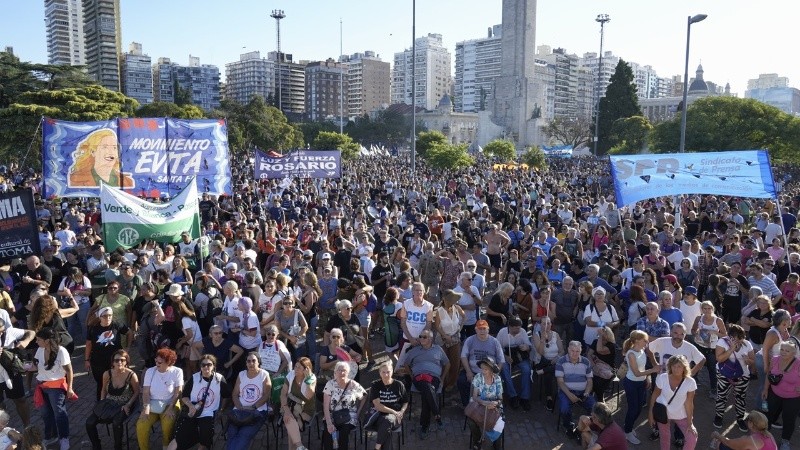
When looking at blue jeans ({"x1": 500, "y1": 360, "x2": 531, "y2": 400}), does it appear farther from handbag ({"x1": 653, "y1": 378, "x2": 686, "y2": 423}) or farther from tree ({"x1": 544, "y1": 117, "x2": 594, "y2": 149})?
tree ({"x1": 544, "y1": 117, "x2": 594, "y2": 149})

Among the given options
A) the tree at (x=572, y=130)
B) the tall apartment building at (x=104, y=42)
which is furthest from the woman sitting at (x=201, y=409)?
the tall apartment building at (x=104, y=42)

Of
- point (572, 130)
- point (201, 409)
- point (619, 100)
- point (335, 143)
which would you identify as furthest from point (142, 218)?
point (572, 130)

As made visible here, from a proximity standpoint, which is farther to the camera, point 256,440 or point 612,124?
point 612,124

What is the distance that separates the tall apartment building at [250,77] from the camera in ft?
604

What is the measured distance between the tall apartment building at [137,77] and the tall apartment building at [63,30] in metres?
25.9

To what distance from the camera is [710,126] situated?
36844mm

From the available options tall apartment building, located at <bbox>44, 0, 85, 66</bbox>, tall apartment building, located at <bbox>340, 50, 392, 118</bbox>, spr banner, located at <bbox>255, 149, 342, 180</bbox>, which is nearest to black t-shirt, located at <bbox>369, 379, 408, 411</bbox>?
spr banner, located at <bbox>255, 149, 342, 180</bbox>

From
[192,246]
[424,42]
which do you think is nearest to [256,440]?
[192,246]

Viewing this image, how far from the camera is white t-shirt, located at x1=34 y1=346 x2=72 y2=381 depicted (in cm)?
641

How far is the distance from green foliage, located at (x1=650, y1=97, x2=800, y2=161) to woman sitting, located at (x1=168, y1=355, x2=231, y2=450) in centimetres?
3633

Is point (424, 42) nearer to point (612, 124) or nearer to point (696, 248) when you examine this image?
point (612, 124)

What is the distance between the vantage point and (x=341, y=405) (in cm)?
627

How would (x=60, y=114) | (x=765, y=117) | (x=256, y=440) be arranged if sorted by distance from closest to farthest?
1. (x=256, y=440)
2. (x=60, y=114)
3. (x=765, y=117)

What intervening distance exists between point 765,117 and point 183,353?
38300 millimetres
